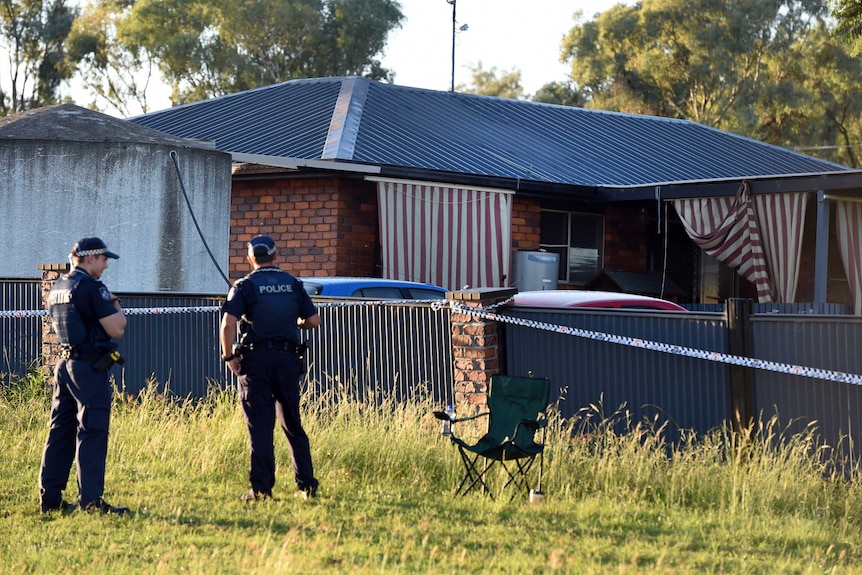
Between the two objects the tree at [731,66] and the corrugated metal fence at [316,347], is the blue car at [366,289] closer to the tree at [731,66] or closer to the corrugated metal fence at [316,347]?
the corrugated metal fence at [316,347]

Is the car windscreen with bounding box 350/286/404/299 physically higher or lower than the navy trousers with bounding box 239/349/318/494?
higher

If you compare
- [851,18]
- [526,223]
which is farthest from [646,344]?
[526,223]

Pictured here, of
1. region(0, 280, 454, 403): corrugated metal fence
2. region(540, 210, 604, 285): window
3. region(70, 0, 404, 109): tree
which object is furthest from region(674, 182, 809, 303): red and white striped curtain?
region(70, 0, 404, 109): tree

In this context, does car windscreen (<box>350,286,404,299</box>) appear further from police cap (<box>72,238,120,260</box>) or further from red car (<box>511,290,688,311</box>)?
police cap (<box>72,238,120,260</box>)

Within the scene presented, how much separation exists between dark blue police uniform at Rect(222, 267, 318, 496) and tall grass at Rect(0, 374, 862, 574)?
0.79ft

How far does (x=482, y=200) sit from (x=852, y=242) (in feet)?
17.7

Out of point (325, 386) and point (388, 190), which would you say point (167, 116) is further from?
point (325, 386)

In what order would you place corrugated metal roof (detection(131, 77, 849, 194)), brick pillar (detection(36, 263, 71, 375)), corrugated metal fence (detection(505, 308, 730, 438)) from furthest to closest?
corrugated metal roof (detection(131, 77, 849, 194))
brick pillar (detection(36, 263, 71, 375))
corrugated metal fence (detection(505, 308, 730, 438))

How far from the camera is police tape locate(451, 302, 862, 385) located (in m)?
8.02

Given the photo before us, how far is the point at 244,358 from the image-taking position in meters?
7.64

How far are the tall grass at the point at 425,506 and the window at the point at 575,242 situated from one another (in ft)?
29.4

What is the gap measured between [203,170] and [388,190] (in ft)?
10.9

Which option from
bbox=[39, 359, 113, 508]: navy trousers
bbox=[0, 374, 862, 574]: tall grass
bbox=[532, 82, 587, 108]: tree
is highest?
bbox=[532, 82, 587, 108]: tree

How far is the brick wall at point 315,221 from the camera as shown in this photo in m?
16.3
